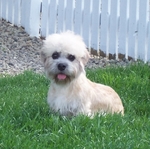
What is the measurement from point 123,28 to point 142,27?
1.32 feet

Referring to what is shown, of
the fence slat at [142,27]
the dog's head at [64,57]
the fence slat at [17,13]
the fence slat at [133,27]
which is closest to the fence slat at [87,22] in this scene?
the fence slat at [133,27]

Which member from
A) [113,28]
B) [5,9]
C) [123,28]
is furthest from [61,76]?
[5,9]

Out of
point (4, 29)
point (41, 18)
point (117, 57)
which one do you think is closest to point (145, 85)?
point (117, 57)

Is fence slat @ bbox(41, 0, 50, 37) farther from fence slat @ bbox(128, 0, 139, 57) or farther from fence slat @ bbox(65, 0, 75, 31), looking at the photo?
fence slat @ bbox(128, 0, 139, 57)

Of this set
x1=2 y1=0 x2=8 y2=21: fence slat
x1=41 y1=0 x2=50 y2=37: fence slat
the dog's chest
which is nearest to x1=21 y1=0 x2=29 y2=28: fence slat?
x1=41 y1=0 x2=50 y2=37: fence slat

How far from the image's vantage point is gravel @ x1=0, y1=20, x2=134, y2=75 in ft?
31.1

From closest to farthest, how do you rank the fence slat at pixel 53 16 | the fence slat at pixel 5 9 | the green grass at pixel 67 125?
1. the green grass at pixel 67 125
2. the fence slat at pixel 53 16
3. the fence slat at pixel 5 9

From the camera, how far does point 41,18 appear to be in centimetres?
1119

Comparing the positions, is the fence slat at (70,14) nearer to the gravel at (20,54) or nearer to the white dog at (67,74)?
the gravel at (20,54)

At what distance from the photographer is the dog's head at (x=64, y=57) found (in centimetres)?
572

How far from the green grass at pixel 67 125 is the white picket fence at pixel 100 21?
2.42 metres

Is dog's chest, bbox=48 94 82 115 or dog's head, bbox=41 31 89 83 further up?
dog's head, bbox=41 31 89 83

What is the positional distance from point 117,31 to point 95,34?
0.50m

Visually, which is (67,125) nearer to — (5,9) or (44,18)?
(44,18)
